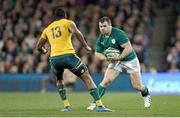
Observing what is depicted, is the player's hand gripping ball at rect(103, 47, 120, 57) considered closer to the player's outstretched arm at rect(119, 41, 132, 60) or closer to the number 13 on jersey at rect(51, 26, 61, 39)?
the player's outstretched arm at rect(119, 41, 132, 60)

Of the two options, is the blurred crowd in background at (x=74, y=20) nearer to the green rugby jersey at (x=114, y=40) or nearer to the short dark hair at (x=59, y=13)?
the green rugby jersey at (x=114, y=40)

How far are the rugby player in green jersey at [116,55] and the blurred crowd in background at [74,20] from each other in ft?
39.6

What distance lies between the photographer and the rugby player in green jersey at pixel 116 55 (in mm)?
16581

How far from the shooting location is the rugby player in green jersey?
1658 centimetres

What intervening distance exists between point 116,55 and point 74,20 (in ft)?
52.4

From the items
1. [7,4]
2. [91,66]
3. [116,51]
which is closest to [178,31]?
[91,66]

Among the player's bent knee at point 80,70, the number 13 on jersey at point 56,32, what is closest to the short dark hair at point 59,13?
the number 13 on jersey at point 56,32

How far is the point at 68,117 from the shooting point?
14.2 m

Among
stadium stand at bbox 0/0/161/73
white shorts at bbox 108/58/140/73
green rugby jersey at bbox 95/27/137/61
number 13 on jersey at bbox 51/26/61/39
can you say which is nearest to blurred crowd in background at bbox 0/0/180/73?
stadium stand at bbox 0/0/161/73

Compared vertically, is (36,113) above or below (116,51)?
below

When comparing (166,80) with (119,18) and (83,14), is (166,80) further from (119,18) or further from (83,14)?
(83,14)

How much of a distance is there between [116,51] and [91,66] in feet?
42.4

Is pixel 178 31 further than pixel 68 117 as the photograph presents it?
Yes

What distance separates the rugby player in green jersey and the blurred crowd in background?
12055 millimetres
